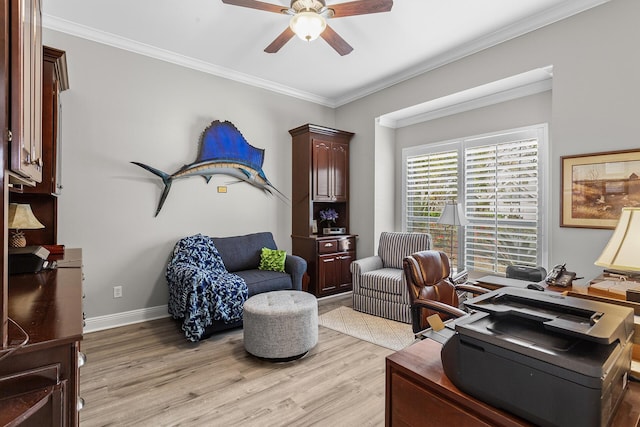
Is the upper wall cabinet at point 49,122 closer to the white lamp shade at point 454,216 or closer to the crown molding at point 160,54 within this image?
the crown molding at point 160,54

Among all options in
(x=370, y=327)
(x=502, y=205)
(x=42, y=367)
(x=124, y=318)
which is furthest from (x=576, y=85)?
(x=124, y=318)

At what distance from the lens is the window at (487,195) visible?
357 cm

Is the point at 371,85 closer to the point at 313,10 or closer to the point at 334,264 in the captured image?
the point at 313,10

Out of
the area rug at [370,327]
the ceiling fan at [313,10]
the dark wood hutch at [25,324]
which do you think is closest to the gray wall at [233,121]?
the area rug at [370,327]

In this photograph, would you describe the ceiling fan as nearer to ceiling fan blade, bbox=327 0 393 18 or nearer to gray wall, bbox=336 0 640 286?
ceiling fan blade, bbox=327 0 393 18

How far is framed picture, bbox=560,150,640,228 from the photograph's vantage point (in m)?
2.53

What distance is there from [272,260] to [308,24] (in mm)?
2670

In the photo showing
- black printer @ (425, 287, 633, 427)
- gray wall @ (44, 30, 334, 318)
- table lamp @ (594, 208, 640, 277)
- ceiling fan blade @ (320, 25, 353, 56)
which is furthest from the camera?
gray wall @ (44, 30, 334, 318)

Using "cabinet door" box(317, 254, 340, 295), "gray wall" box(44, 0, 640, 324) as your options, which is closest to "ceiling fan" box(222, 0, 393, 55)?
"gray wall" box(44, 0, 640, 324)

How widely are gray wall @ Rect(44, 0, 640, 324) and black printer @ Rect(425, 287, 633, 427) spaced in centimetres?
239

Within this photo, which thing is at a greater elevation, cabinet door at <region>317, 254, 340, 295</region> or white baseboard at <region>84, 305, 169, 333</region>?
cabinet door at <region>317, 254, 340, 295</region>

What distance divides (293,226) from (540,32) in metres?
3.76

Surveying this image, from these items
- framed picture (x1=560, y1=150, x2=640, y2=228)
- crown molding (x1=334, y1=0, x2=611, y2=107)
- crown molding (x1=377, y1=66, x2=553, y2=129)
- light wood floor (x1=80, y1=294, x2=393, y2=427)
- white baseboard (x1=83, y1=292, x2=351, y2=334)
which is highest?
crown molding (x1=334, y1=0, x2=611, y2=107)

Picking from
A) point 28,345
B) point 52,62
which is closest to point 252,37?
point 52,62
